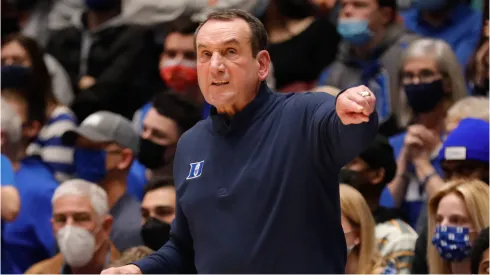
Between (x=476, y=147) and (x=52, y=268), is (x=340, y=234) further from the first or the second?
(x=52, y=268)

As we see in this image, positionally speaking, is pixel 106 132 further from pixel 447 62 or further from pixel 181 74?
pixel 447 62

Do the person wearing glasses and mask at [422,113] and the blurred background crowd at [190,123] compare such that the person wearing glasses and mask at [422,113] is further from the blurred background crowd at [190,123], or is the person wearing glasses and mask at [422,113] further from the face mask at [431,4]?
the face mask at [431,4]

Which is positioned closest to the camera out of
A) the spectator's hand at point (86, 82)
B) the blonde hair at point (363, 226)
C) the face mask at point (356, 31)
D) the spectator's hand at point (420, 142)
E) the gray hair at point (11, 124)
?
the blonde hair at point (363, 226)

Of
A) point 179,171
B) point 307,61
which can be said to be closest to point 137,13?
point 307,61

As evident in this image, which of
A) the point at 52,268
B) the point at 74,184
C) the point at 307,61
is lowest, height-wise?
the point at 52,268

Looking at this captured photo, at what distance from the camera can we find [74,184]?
6.18 metres

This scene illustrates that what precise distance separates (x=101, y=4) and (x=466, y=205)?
4378mm

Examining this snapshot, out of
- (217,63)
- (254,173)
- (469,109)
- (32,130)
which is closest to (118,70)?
(32,130)

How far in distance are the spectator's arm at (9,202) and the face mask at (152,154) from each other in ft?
4.45

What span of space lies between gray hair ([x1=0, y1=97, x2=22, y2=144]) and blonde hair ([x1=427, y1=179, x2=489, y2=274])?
8.85 ft

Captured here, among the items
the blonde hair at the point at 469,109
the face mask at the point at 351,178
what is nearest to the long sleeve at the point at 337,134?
the face mask at the point at 351,178

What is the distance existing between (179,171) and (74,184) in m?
2.37

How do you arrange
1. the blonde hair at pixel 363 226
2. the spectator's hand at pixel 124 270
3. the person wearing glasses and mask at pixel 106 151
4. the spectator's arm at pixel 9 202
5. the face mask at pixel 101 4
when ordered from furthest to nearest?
the face mask at pixel 101 4 → the person wearing glasses and mask at pixel 106 151 → the spectator's arm at pixel 9 202 → the blonde hair at pixel 363 226 → the spectator's hand at pixel 124 270

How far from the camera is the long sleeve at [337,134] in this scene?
3.30m
